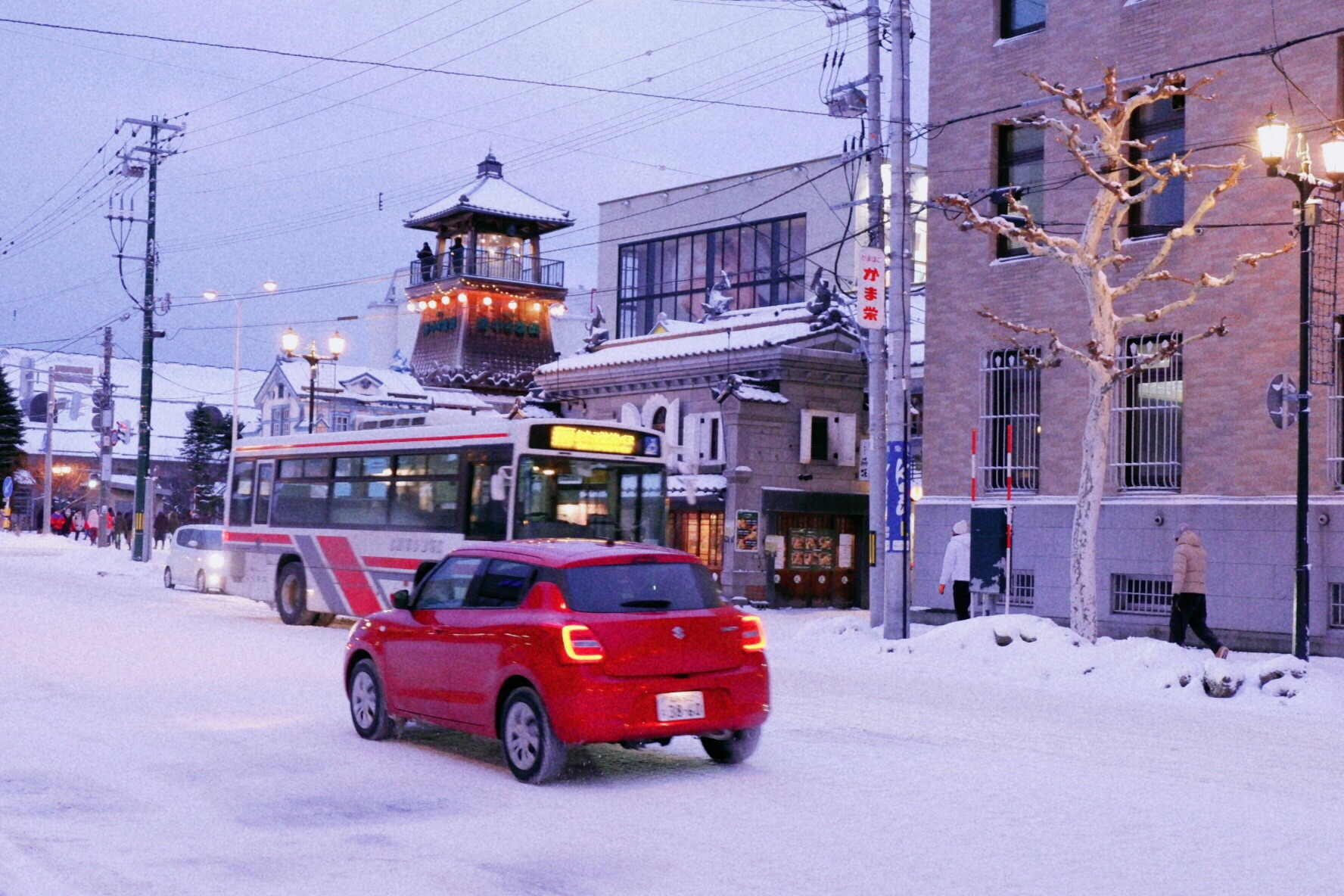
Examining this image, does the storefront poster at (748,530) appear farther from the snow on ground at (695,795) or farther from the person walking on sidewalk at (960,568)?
the snow on ground at (695,795)

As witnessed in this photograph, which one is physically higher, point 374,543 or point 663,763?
point 374,543

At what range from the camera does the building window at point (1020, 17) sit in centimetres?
2730

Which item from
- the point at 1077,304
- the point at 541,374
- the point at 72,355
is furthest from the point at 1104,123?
the point at 72,355

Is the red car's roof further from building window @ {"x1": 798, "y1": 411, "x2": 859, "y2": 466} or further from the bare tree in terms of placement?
building window @ {"x1": 798, "y1": 411, "x2": 859, "y2": 466}

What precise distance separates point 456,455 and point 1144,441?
11904 millimetres

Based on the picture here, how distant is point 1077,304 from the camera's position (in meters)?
26.0

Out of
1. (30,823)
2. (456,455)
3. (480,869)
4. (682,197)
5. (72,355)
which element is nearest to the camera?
(480,869)

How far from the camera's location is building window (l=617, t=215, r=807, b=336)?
213ft

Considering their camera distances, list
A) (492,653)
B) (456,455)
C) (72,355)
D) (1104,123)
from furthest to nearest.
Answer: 1. (72,355)
2. (456,455)
3. (1104,123)
4. (492,653)

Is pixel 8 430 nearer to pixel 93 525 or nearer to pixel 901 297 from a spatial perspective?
pixel 93 525

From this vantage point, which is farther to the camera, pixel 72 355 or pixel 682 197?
pixel 72 355

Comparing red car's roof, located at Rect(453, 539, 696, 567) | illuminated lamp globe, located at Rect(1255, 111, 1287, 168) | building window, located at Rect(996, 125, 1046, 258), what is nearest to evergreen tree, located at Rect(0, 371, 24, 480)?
building window, located at Rect(996, 125, 1046, 258)

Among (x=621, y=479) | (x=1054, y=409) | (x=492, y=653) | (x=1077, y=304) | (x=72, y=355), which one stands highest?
(x=72, y=355)

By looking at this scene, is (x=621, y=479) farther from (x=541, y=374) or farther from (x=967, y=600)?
(x=541, y=374)
